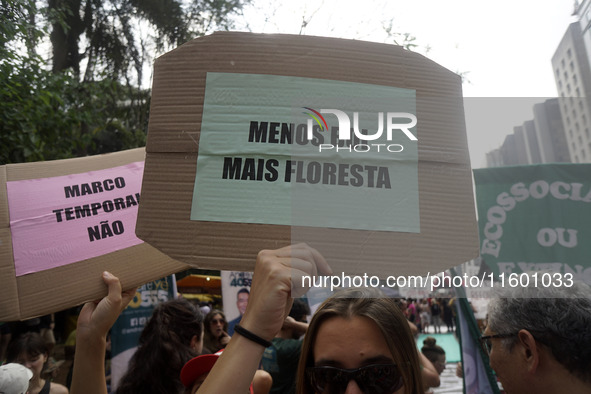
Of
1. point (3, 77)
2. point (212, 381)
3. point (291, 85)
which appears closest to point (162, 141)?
point (291, 85)

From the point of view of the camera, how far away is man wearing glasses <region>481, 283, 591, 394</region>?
5.14 ft

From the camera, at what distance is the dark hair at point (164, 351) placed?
238 cm

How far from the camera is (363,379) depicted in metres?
1.33

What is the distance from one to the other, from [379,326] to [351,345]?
0.12 meters

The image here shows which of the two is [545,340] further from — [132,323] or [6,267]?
[132,323]

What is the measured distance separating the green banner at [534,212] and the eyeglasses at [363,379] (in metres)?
0.55

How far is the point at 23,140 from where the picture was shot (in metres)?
4.54

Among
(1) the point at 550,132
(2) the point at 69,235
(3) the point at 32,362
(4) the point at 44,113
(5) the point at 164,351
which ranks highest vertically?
(4) the point at 44,113

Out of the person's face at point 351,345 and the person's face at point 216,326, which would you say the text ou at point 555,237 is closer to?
the person's face at point 351,345

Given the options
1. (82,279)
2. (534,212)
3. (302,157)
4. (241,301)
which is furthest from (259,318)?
(241,301)

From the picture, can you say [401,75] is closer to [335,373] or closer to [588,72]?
[588,72]

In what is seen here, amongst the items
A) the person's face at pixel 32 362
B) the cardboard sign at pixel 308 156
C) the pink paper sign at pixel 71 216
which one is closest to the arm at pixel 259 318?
the cardboard sign at pixel 308 156

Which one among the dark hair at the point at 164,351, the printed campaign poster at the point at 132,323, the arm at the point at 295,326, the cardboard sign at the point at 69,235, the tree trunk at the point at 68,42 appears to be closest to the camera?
the cardboard sign at the point at 69,235

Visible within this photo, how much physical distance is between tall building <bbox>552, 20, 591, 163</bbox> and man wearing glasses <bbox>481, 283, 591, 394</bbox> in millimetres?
631
